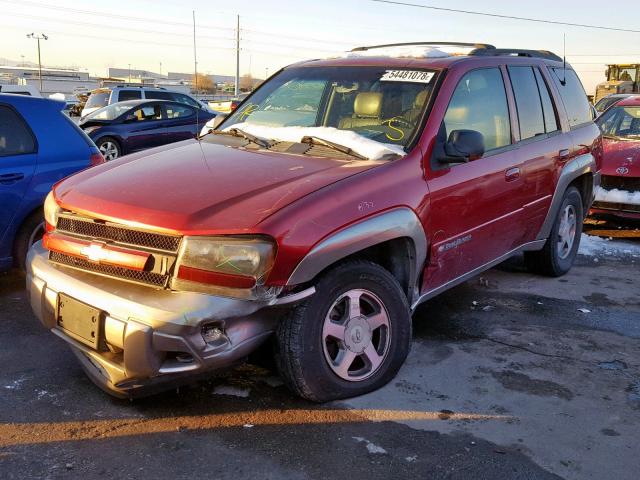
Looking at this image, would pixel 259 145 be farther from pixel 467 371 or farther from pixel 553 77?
pixel 553 77

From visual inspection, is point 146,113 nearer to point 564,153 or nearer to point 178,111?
point 178,111

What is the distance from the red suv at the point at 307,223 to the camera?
287cm

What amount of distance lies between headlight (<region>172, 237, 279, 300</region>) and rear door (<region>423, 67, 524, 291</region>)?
1265 millimetres

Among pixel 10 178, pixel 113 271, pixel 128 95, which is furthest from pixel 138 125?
pixel 113 271

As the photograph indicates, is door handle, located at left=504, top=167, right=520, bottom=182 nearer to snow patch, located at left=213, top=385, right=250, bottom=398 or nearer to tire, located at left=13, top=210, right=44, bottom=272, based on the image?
snow patch, located at left=213, top=385, right=250, bottom=398

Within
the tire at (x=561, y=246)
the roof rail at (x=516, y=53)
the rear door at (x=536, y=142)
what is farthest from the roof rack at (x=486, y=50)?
the tire at (x=561, y=246)

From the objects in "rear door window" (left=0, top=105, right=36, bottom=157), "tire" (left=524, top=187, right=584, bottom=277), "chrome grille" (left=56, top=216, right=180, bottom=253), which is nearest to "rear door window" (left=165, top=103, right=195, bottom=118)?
"rear door window" (left=0, top=105, right=36, bottom=157)

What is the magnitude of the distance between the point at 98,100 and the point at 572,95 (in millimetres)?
17240

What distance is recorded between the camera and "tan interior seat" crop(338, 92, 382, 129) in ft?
13.3

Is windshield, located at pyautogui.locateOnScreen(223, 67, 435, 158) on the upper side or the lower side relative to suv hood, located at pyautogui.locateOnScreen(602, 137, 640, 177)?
upper

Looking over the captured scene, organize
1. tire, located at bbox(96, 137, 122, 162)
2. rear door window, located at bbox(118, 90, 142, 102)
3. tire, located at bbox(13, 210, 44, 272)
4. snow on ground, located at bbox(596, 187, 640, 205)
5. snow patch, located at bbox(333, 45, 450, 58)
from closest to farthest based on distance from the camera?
1. snow patch, located at bbox(333, 45, 450, 58)
2. tire, located at bbox(13, 210, 44, 272)
3. snow on ground, located at bbox(596, 187, 640, 205)
4. tire, located at bbox(96, 137, 122, 162)
5. rear door window, located at bbox(118, 90, 142, 102)

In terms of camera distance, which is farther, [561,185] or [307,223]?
[561,185]

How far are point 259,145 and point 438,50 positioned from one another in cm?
151

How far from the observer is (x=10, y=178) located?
4875mm
